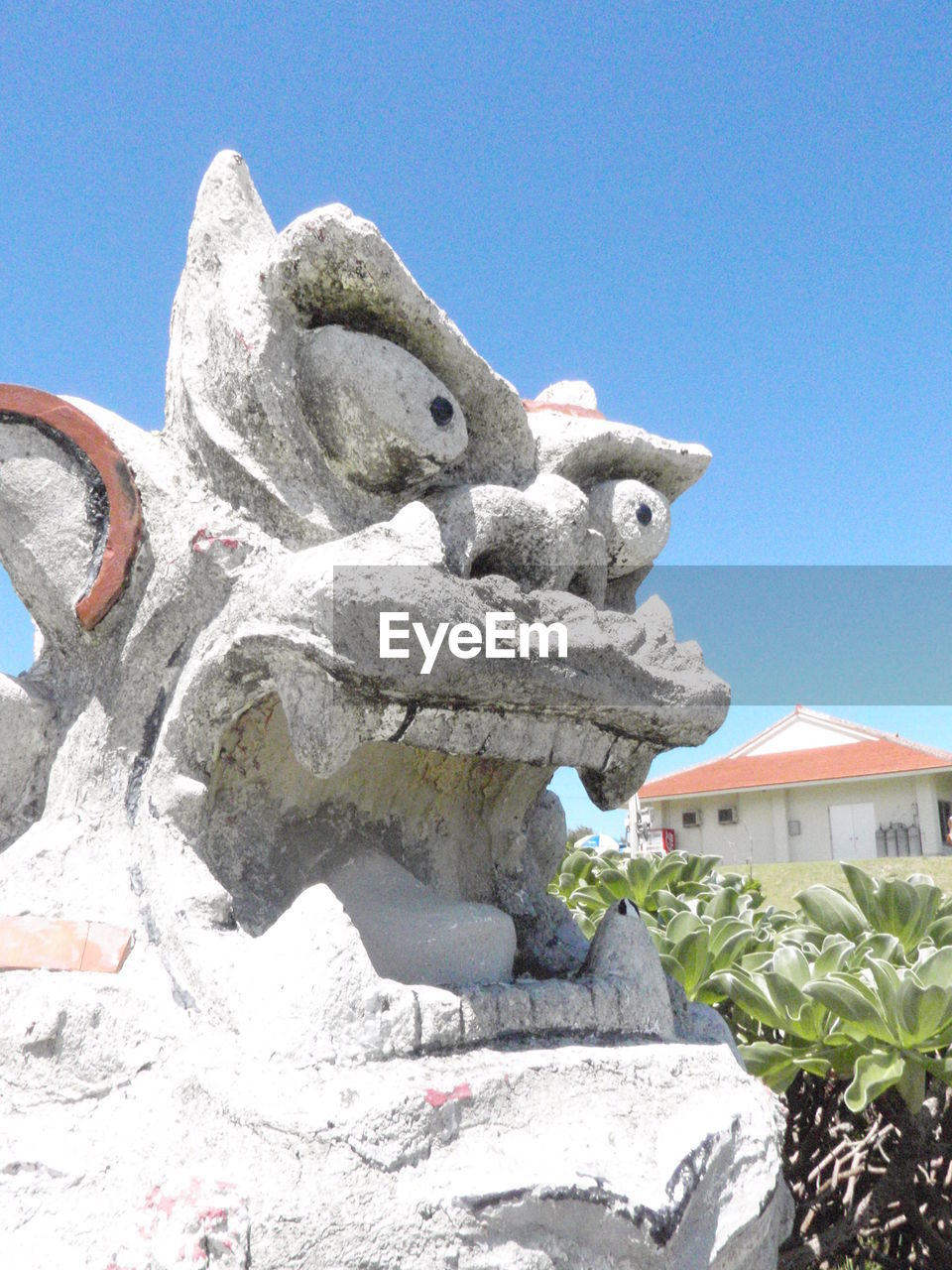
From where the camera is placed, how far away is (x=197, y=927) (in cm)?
151

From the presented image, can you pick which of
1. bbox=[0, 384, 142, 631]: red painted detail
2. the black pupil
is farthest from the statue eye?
bbox=[0, 384, 142, 631]: red painted detail

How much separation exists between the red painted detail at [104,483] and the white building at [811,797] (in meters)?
16.4

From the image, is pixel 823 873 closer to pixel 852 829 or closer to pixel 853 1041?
pixel 853 1041

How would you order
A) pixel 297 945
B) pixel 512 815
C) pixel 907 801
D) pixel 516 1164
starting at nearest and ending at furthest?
pixel 516 1164, pixel 297 945, pixel 512 815, pixel 907 801

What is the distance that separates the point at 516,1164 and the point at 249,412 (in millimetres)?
1173

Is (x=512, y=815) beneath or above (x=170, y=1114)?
above

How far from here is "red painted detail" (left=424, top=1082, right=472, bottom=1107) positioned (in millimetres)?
1301

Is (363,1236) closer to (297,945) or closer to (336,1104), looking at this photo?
(336,1104)

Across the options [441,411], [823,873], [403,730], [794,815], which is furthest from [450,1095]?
[794,815]

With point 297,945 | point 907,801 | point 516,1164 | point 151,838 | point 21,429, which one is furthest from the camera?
point 907,801

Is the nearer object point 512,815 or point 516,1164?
point 516,1164

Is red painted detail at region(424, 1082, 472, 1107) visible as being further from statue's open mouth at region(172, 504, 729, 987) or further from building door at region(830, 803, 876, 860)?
building door at region(830, 803, 876, 860)

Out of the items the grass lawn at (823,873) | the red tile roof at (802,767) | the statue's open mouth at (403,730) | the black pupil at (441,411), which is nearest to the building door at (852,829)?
the red tile roof at (802,767)

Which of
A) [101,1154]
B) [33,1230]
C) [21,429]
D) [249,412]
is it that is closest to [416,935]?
[101,1154]
